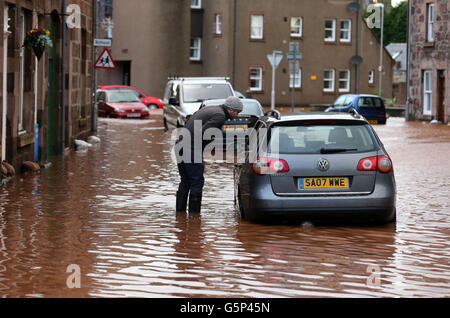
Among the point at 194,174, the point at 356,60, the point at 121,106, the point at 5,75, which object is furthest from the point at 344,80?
the point at 194,174

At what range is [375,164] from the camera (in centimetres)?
1106

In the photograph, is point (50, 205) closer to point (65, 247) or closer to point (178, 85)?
point (65, 247)

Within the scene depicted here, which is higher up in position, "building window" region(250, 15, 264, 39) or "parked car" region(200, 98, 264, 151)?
"building window" region(250, 15, 264, 39)

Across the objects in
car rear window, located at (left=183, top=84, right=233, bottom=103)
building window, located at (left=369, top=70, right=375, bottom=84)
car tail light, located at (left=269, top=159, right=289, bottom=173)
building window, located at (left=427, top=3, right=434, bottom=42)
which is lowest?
car tail light, located at (left=269, top=159, right=289, bottom=173)

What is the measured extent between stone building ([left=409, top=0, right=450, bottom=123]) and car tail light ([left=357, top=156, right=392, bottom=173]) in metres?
33.9

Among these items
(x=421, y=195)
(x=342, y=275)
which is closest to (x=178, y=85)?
(x=421, y=195)

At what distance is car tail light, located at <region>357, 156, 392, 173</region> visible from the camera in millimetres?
11023

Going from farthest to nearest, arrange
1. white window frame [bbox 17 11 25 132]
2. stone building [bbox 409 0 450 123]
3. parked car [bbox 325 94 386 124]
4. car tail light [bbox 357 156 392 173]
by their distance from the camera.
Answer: stone building [bbox 409 0 450 123], parked car [bbox 325 94 386 124], white window frame [bbox 17 11 25 132], car tail light [bbox 357 156 392 173]

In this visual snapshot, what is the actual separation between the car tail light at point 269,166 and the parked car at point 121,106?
1320 inches

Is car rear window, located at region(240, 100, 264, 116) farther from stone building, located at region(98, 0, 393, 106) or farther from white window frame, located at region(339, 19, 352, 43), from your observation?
white window frame, located at region(339, 19, 352, 43)

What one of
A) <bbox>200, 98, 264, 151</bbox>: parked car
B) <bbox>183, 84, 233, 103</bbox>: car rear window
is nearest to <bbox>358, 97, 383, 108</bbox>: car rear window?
<bbox>183, 84, 233, 103</bbox>: car rear window

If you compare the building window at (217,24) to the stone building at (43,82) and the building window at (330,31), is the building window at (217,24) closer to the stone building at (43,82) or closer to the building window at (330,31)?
the building window at (330,31)

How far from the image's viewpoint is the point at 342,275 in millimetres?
8297

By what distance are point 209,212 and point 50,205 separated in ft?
7.40
